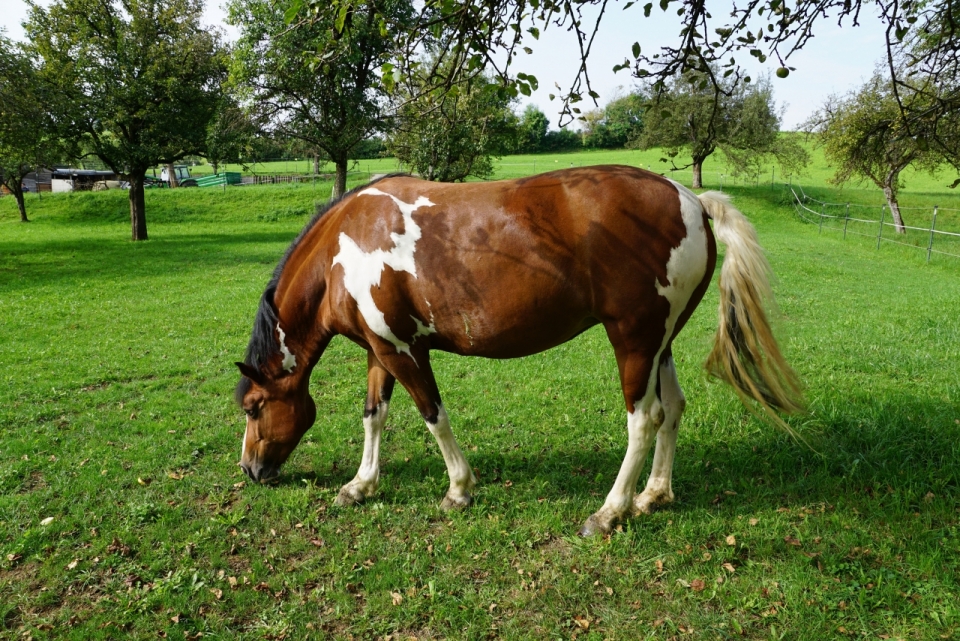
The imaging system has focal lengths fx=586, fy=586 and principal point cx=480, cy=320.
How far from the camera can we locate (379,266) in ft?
12.2

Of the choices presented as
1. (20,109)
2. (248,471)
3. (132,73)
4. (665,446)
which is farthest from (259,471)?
(132,73)

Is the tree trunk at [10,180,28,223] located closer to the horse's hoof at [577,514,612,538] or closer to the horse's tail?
the horse's hoof at [577,514,612,538]

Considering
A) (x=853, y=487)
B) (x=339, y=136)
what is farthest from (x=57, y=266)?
(x=853, y=487)

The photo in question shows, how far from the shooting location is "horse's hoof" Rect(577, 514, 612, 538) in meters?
3.58

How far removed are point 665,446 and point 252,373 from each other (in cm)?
287

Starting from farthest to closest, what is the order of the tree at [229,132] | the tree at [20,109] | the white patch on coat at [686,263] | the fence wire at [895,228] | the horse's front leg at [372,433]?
the tree at [229,132] → the fence wire at [895,228] → the tree at [20,109] → the horse's front leg at [372,433] → the white patch on coat at [686,263]

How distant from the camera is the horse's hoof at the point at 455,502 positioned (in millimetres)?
3945

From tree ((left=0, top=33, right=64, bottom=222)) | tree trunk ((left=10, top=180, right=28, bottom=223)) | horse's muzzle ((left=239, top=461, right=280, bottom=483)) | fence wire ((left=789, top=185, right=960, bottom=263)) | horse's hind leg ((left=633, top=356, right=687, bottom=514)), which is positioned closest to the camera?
horse's hind leg ((left=633, top=356, right=687, bottom=514))

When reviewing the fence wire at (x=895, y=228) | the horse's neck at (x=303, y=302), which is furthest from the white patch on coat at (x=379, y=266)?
the fence wire at (x=895, y=228)

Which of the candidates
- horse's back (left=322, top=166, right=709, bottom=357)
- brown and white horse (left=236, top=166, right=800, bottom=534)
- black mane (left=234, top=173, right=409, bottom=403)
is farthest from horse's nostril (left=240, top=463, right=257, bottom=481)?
horse's back (left=322, top=166, right=709, bottom=357)

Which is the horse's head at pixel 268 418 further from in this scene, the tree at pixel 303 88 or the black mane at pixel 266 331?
the tree at pixel 303 88

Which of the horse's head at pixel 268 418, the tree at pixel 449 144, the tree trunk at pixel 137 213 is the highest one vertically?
the tree at pixel 449 144

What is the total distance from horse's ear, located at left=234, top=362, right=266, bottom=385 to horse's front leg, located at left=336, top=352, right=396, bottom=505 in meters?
0.76

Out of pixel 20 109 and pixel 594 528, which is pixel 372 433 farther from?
pixel 20 109
